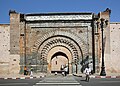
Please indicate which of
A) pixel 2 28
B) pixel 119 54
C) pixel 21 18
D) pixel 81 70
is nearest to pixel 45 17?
pixel 21 18

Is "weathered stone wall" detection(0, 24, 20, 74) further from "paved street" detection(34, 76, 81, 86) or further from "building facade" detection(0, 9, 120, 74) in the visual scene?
"paved street" detection(34, 76, 81, 86)

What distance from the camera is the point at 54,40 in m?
23.1

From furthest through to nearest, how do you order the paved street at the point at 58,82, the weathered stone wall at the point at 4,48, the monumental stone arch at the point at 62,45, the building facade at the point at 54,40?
the monumental stone arch at the point at 62,45
the weathered stone wall at the point at 4,48
the building facade at the point at 54,40
the paved street at the point at 58,82

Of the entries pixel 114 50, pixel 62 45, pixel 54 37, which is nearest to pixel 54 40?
pixel 54 37

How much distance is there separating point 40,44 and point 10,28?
2.92 meters

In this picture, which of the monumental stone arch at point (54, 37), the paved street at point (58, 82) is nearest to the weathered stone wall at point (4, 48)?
the monumental stone arch at point (54, 37)

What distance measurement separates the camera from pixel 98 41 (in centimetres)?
2219

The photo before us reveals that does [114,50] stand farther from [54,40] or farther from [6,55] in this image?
[6,55]

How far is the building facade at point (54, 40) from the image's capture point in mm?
22438

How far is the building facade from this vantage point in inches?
883

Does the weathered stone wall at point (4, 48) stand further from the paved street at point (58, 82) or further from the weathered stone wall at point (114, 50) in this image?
the paved street at point (58, 82)

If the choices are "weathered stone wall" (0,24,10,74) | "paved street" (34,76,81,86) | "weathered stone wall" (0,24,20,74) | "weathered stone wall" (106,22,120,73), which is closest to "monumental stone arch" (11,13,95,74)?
"weathered stone wall" (0,24,20,74)

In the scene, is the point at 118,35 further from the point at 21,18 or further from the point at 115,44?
the point at 21,18

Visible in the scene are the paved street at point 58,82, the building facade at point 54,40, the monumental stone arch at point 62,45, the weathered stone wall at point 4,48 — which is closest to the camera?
the paved street at point 58,82
